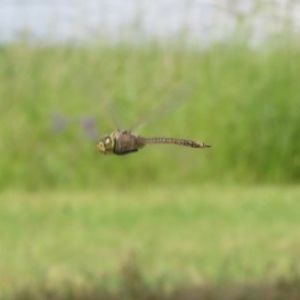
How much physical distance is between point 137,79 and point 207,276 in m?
2.08

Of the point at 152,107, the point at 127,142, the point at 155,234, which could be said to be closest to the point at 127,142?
the point at 127,142

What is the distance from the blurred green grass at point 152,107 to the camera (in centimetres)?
577

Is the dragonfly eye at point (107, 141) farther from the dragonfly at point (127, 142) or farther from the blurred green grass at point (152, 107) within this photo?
the blurred green grass at point (152, 107)

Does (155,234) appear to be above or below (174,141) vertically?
below

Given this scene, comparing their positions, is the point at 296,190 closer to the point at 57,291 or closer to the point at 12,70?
the point at 12,70

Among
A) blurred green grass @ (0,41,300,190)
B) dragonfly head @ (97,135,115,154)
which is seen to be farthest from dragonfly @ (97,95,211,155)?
blurred green grass @ (0,41,300,190)

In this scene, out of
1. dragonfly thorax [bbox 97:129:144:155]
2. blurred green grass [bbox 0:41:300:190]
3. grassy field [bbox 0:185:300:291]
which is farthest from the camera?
blurred green grass [bbox 0:41:300:190]

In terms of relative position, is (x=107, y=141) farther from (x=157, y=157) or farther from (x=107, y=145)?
(x=157, y=157)

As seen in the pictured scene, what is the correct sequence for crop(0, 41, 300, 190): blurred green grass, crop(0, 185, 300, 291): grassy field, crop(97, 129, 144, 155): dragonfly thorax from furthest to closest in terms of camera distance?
crop(0, 41, 300, 190): blurred green grass < crop(0, 185, 300, 291): grassy field < crop(97, 129, 144, 155): dragonfly thorax

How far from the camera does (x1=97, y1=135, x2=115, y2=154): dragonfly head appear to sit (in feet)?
2.67

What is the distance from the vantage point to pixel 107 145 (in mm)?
821

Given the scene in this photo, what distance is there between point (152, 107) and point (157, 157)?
26.9 inches

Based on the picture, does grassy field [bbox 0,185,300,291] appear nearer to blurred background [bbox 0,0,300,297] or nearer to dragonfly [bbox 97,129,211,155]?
blurred background [bbox 0,0,300,297]

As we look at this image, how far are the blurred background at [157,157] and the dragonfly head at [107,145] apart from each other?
150 inches
